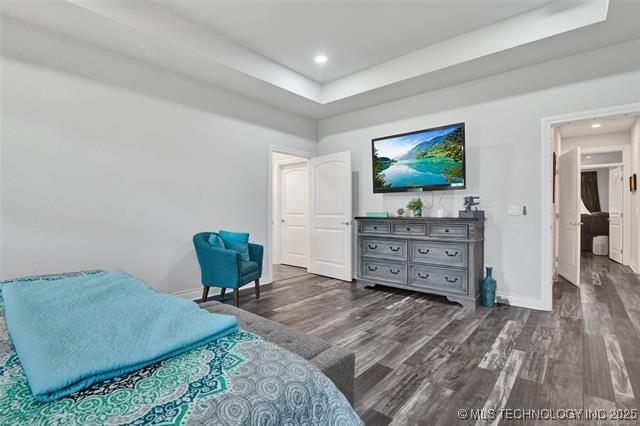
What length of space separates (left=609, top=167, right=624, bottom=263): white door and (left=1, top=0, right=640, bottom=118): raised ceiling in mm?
4737

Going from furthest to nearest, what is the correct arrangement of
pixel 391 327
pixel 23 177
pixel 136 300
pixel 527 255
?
1. pixel 527 255
2. pixel 391 327
3. pixel 23 177
4. pixel 136 300

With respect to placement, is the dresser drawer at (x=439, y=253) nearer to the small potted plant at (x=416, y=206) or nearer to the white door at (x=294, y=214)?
the small potted plant at (x=416, y=206)

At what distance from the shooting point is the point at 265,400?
802 millimetres

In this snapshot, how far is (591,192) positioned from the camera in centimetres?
830

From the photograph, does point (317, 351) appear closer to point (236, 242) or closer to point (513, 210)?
point (236, 242)

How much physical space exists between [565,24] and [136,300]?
156 inches

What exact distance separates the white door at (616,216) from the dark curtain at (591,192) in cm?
113

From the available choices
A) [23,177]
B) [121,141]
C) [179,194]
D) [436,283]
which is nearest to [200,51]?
[121,141]

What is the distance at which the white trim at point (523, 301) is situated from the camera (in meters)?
3.35

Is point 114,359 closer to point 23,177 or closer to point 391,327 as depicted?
point 391,327

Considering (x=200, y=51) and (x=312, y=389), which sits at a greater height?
(x=200, y=51)

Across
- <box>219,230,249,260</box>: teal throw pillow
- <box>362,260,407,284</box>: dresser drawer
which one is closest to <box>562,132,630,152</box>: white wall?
<box>362,260,407,284</box>: dresser drawer

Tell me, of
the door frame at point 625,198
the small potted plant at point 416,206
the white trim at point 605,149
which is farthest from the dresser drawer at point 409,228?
the white trim at point 605,149

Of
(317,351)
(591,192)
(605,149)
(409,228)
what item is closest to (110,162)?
(317,351)
